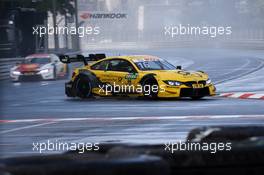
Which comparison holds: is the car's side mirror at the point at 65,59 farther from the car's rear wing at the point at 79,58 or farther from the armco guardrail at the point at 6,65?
the armco guardrail at the point at 6,65

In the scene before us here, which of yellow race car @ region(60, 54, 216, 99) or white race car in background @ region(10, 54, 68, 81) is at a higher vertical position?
white race car in background @ region(10, 54, 68, 81)

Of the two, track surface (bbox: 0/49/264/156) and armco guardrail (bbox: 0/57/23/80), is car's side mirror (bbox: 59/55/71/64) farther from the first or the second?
armco guardrail (bbox: 0/57/23/80)

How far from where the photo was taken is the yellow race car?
27.9 ft

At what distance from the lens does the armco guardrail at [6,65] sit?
5.96 m

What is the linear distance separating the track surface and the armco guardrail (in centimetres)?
9

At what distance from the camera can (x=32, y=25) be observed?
21.6ft

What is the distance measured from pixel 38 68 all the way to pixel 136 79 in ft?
9.01

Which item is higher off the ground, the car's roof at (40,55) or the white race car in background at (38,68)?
the car's roof at (40,55)

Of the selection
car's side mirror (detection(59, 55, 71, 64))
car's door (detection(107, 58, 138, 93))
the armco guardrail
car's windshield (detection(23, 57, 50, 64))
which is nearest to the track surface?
the armco guardrail

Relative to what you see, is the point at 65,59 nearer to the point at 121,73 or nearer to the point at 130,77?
the point at 130,77

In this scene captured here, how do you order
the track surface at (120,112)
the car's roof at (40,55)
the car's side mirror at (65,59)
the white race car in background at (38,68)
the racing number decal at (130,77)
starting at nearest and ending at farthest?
the track surface at (120,112) → the white race car in background at (38,68) → the car's roof at (40,55) → the car's side mirror at (65,59) → the racing number decal at (130,77)

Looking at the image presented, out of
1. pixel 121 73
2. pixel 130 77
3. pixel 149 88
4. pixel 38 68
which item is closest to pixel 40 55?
pixel 38 68

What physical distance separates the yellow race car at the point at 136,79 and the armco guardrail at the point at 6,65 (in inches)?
45.3

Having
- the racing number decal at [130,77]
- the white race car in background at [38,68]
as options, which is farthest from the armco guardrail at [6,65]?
the racing number decal at [130,77]
